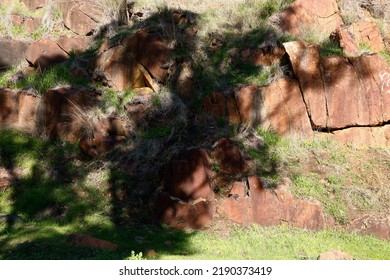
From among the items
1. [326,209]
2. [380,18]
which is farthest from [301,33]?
[326,209]

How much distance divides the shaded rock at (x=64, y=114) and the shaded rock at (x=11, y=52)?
304cm

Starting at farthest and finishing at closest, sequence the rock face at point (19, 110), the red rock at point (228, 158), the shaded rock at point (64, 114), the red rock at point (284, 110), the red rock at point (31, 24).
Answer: the red rock at point (31, 24)
the rock face at point (19, 110)
the shaded rock at point (64, 114)
the red rock at point (284, 110)
the red rock at point (228, 158)

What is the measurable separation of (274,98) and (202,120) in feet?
5.82

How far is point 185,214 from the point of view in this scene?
308 inches

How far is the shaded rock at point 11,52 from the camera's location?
12609mm

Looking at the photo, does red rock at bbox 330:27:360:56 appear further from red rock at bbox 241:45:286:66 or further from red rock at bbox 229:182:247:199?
red rock at bbox 229:182:247:199

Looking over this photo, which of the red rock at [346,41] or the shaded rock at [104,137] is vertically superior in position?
the red rock at [346,41]

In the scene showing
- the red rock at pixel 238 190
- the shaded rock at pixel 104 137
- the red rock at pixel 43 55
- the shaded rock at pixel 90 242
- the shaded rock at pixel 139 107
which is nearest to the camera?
the shaded rock at pixel 90 242

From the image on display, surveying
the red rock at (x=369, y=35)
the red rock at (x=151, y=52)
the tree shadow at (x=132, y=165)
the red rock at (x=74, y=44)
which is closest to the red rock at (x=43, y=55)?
→ the red rock at (x=74, y=44)

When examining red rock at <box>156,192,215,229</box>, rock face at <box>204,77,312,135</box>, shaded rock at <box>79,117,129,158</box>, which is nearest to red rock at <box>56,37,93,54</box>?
shaded rock at <box>79,117,129,158</box>

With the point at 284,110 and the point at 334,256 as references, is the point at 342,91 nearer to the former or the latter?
the point at 284,110

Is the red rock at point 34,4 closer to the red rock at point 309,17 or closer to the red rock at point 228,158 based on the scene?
the red rock at point 309,17

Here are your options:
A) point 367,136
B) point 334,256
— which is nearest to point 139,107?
point 367,136

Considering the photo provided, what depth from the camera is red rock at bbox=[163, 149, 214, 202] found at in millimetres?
8047
